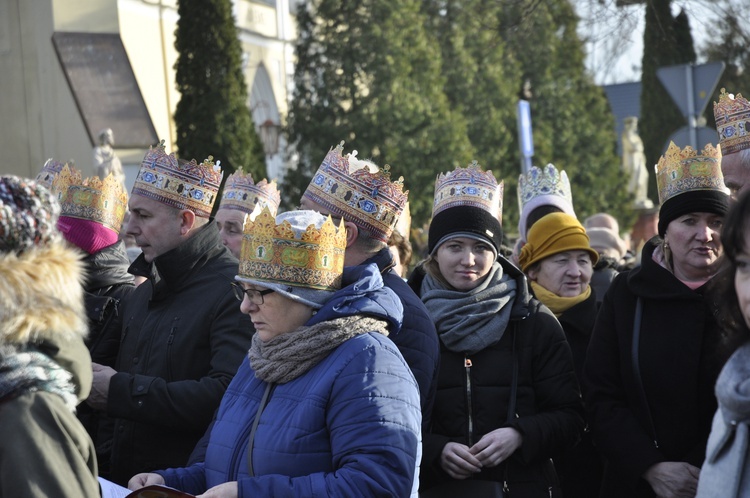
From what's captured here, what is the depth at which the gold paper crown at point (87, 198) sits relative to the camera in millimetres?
5906

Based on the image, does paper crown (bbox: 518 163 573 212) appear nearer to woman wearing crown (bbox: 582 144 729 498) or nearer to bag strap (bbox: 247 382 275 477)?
woman wearing crown (bbox: 582 144 729 498)

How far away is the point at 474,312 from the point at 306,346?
1.49 metres

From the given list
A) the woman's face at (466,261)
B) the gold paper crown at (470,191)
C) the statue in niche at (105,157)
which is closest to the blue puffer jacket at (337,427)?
the woman's face at (466,261)

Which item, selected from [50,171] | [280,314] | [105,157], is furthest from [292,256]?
[105,157]

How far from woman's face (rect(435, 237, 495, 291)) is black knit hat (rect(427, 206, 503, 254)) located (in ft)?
0.12

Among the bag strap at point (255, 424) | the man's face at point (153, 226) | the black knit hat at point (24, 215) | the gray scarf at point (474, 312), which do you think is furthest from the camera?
the man's face at point (153, 226)

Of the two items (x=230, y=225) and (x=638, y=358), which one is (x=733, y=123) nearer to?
(x=638, y=358)

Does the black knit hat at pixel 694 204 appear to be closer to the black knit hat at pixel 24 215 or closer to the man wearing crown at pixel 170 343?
the man wearing crown at pixel 170 343

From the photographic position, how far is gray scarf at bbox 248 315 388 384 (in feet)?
10.8

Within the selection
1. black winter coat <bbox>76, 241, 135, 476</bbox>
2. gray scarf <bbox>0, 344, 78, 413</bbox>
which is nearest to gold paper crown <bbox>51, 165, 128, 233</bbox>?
black winter coat <bbox>76, 241, 135, 476</bbox>

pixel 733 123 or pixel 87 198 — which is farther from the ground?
pixel 733 123

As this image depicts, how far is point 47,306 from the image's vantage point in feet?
8.99

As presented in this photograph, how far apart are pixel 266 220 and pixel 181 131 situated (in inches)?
727

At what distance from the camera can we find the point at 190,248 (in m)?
4.84
